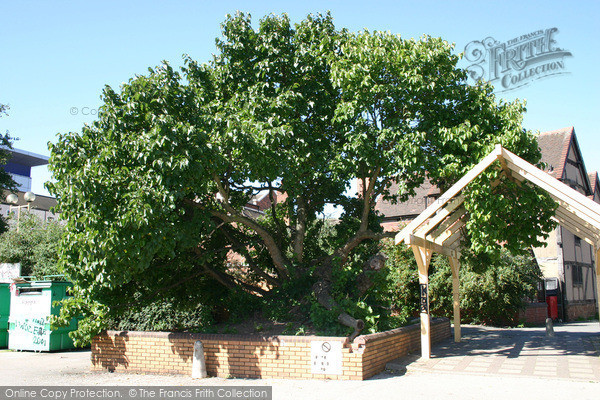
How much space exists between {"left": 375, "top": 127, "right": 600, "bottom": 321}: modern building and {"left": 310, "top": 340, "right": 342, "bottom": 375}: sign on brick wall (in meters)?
15.8

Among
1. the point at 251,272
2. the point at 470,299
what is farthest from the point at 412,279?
the point at 251,272

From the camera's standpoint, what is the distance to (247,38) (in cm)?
1290

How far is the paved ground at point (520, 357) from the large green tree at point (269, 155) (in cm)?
260

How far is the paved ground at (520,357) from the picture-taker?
392 inches

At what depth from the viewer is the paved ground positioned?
32.6 ft

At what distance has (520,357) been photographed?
465 inches

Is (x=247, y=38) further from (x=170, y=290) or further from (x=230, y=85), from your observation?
(x=170, y=290)

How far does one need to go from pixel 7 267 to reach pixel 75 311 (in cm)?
843

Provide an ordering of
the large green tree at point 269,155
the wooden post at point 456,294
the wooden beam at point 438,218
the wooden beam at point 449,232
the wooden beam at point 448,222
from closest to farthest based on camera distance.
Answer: the large green tree at point 269,155 → the wooden beam at point 438,218 → the wooden beam at point 448,222 → the wooden beam at point 449,232 → the wooden post at point 456,294

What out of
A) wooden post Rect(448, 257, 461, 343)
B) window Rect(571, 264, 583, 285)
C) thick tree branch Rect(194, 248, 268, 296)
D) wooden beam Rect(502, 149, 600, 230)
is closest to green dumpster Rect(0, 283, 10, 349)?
thick tree branch Rect(194, 248, 268, 296)

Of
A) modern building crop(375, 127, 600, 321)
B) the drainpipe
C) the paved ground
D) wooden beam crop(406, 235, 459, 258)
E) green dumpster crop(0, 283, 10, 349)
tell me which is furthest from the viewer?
modern building crop(375, 127, 600, 321)

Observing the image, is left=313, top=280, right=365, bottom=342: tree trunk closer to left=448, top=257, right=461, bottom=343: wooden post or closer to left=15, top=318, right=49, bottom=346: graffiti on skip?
left=448, top=257, right=461, bottom=343: wooden post

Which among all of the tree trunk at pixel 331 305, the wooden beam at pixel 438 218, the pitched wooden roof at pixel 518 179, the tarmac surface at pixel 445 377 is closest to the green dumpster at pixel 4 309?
the tarmac surface at pixel 445 377

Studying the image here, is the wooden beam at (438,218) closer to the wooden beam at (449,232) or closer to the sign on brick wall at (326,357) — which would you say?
the wooden beam at (449,232)
